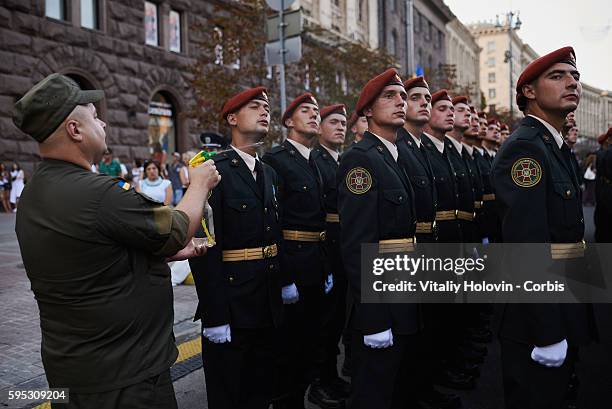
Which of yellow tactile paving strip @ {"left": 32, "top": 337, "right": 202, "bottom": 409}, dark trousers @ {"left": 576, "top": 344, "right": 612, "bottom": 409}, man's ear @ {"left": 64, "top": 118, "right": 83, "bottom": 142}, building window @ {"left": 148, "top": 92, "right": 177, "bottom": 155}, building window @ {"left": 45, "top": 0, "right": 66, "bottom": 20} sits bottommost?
dark trousers @ {"left": 576, "top": 344, "right": 612, "bottom": 409}

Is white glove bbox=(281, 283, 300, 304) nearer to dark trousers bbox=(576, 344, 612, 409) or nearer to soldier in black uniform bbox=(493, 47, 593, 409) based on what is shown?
soldier in black uniform bbox=(493, 47, 593, 409)

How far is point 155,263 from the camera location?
7.23 feet

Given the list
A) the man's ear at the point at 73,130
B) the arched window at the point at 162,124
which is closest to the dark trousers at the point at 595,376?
the man's ear at the point at 73,130

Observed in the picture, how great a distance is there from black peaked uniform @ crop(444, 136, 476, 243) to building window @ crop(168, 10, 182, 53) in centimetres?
1455

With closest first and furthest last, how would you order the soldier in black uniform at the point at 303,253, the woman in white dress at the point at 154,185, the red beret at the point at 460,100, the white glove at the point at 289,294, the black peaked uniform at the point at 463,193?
the white glove at the point at 289,294
the soldier in black uniform at the point at 303,253
the black peaked uniform at the point at 463,193
the red beret at the point at 460,100
the woman in white dress at the point at 154,185

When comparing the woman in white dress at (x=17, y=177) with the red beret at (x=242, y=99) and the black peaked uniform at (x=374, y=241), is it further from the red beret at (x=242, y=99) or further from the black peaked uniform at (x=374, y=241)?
the black peaked uniform at (x=374, y=241)

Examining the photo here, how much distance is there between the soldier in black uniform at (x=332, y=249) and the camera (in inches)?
167

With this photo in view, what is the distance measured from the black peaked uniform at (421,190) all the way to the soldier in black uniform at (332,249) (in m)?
0.51

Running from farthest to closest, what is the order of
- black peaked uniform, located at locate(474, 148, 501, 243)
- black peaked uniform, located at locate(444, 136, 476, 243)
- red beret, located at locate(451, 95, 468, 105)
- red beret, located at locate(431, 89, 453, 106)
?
black peaked uniform, located at locate(474, 148, 501, 243) → red beret, located at locate(451, 95, 468, 105) → black peaked uniform, located at locate(444, 136, 476, 243) → red beret, located at locate(431, 89, 453, 106)

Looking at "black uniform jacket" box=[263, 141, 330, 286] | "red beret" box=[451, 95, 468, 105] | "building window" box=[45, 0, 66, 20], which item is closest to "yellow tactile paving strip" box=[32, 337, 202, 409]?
"black uniform jacket" box=[263, 141, 330, 286]

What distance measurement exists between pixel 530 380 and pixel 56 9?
15.3 meters

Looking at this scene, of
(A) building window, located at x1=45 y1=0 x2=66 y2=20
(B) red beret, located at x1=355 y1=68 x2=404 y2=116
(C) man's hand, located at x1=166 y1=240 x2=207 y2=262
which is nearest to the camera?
(C) man's hand, located at x1=166 y1=240 x2=207 y2=262

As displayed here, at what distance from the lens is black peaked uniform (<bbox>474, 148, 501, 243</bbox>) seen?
5.86 meters

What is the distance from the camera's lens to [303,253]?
417 centimetres
